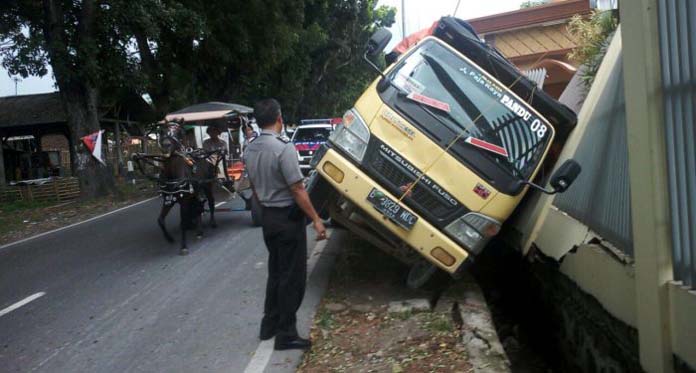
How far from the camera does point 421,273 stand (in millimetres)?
6270

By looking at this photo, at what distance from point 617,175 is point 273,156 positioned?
2.60 metres

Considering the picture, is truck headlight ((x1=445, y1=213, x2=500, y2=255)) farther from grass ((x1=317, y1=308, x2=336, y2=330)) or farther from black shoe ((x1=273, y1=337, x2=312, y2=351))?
black shoe ((x1=273, y1=337, x2=312, y2=351))

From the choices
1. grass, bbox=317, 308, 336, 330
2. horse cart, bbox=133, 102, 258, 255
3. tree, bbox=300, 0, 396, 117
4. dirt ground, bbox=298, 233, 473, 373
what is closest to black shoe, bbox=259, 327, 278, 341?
dirt ground, bbox=298, 233, 473, 373

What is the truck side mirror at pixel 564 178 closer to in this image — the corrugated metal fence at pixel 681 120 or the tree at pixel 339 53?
the corrugated metal fence at pixel 681 120

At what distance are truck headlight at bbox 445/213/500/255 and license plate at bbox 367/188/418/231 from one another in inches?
15.0

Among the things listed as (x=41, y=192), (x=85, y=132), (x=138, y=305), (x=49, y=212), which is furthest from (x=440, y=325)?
(x=41, y=192)

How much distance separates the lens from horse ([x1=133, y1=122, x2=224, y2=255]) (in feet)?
30.9

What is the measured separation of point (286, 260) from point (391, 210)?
1.39 meters

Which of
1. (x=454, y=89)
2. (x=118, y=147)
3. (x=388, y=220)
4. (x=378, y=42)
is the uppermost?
(x=378, y=42)

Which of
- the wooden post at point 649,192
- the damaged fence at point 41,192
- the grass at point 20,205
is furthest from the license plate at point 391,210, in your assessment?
the damaged fence at point 41,192

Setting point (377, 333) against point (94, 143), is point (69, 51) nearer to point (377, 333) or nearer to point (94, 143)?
point (94, 143)

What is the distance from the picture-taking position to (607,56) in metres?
6.28

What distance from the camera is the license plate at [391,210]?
5.92 metres

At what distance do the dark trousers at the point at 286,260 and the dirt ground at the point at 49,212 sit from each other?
952 centimetres
